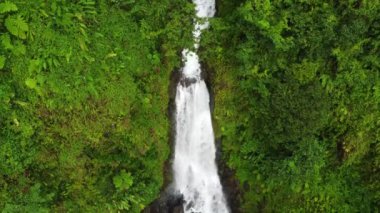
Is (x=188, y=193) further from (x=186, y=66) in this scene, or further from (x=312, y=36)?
(x=312, y=36)

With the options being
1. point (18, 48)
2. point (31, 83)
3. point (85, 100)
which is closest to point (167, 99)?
point (85, 100)

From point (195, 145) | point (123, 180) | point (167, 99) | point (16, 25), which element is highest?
point (16, 25)

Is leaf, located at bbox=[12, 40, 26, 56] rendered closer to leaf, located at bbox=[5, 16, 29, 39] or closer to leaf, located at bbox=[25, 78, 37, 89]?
leaf, located at bbox=[5, 16, 29, 39]

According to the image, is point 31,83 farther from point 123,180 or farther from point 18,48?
point 123,180

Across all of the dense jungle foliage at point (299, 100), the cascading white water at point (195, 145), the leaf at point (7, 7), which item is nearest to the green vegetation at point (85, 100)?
the leaf at point (7, 7)

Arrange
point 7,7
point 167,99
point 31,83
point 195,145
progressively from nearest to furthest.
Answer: point 7,7 → point 31,83 → point 167,99 → point 195,145

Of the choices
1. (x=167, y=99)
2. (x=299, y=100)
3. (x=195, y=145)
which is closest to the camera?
(x=299, y=100)

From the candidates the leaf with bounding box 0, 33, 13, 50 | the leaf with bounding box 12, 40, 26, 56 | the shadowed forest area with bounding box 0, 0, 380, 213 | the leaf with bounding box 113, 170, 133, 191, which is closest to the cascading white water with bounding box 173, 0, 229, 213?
the shadowed forest area with bounding box 0, 0, 380, 213

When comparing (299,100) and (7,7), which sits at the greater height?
(7,7)

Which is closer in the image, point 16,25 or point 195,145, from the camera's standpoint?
point 16,25
